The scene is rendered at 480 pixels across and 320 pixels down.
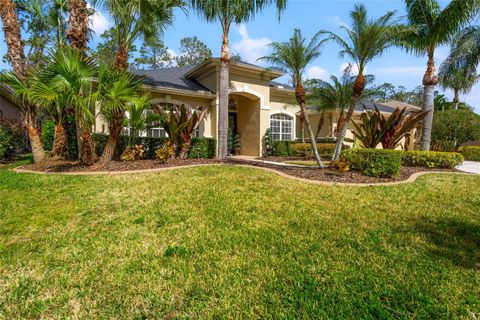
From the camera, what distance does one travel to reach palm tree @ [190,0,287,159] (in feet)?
35.9

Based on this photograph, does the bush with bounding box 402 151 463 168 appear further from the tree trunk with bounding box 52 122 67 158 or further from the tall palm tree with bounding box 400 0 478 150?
the tree trunk with bounding box 52 122 67 158

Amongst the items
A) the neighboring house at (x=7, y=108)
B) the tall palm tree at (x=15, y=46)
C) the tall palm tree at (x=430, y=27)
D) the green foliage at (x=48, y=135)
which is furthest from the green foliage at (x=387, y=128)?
the neighboring house at (x=7, y=108)

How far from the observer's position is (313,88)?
677 inches

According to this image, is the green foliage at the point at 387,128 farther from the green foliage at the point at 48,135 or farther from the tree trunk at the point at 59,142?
the green foliage at the point at 48,135

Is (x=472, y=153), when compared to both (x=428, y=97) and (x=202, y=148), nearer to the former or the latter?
(x=428, y=97)

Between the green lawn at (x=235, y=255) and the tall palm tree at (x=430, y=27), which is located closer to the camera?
the green lawn at (x=235, y=255)

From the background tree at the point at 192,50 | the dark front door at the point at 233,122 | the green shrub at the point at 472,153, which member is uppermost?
the background tree at the point at 192,50

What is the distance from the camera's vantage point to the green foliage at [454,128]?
60.3 feet

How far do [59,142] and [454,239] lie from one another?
12.9m

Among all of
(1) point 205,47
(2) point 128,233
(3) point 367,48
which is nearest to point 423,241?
(2) point 128,233

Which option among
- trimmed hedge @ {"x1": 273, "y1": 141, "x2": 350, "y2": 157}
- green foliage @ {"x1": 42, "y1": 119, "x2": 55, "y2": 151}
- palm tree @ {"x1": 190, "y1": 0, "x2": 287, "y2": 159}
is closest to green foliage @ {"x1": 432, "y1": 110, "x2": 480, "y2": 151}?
trimmed hedge @ {"x1": 273, "y1": 141, "x2": 350, "y2": 157}

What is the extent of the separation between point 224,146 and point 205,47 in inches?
1386

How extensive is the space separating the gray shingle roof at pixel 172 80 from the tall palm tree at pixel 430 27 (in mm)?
10866

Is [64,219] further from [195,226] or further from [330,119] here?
[330,119]
